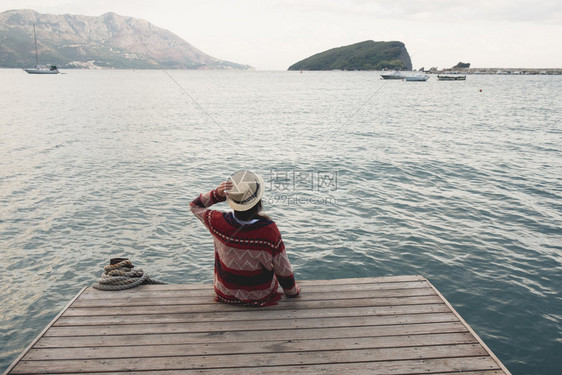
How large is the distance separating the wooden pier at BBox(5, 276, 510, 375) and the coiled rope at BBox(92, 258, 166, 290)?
0.45 feet

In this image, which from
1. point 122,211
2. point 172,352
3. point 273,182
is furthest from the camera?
point 273,182


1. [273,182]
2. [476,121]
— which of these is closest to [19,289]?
[273,182]

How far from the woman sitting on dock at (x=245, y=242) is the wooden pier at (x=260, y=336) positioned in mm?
359

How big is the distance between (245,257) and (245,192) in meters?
0.98

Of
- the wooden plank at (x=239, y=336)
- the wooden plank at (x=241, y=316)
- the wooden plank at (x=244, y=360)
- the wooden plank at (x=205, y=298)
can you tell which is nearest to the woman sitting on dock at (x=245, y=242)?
the wooden plank at (x=241, y=316)

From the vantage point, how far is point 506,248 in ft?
37.2

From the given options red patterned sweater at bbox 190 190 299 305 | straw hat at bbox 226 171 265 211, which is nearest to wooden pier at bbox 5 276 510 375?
red patterned sweater at bbox 190 190 299 305

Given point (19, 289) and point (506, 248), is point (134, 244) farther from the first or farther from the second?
point (506, 248)

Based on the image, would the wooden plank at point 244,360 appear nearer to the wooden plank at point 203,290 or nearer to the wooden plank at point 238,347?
the wooden plank at point 238,347

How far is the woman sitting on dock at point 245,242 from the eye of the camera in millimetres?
4730

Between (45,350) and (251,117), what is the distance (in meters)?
44.9

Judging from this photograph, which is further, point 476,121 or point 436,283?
point 476,121

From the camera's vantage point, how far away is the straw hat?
4652 millimetres

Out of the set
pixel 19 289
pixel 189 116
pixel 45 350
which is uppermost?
pixel 189 116
